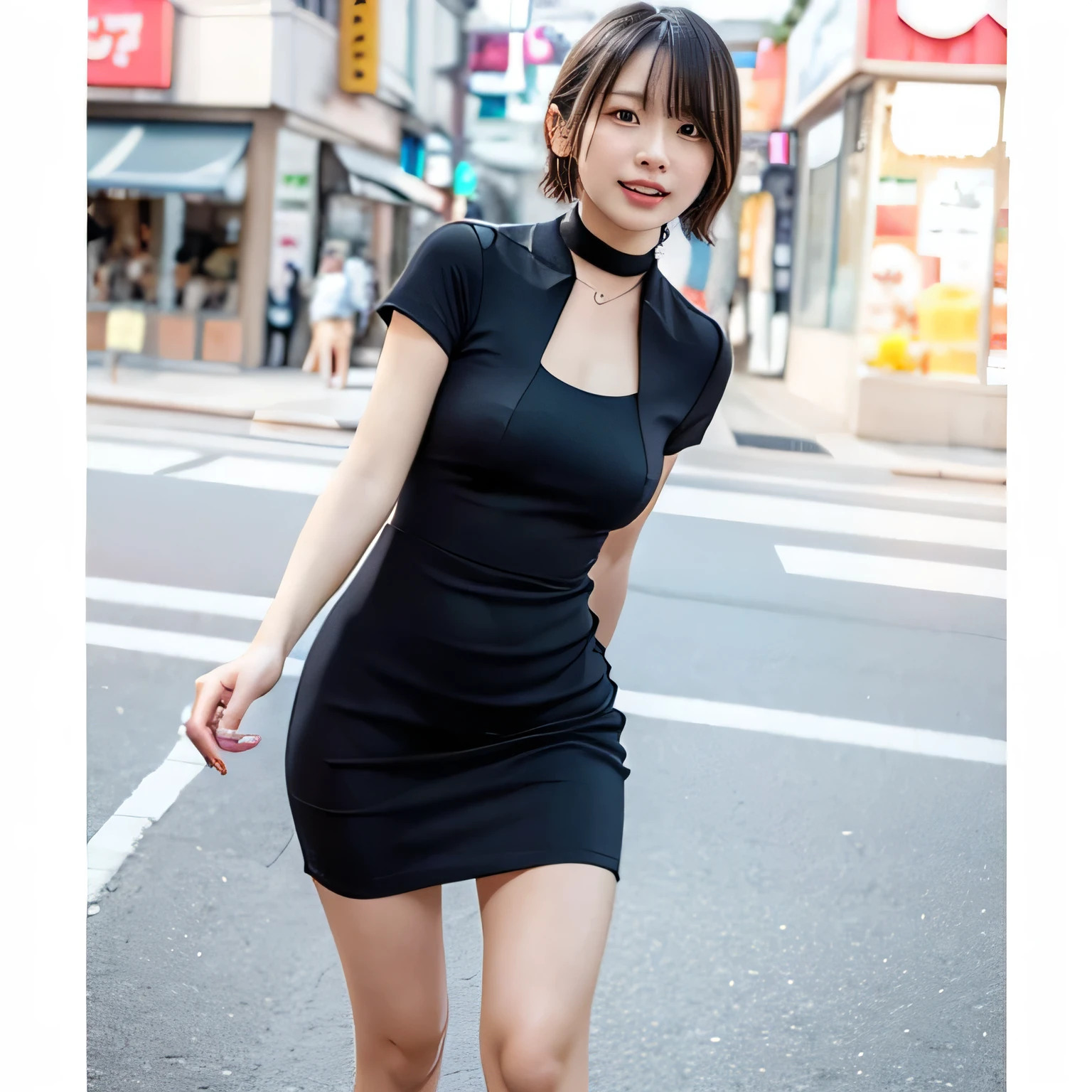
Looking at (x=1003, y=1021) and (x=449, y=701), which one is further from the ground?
(x=449, y=701)

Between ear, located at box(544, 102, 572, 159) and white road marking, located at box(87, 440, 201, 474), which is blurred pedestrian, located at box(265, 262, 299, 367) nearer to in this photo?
white road marking, located at box(87, 440, 201, 474)

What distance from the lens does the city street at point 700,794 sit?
97.8 inches

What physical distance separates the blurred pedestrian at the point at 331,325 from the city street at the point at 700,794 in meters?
0.31

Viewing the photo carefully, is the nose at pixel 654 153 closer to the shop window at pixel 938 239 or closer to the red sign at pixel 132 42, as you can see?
the shop window at pixel 938 239

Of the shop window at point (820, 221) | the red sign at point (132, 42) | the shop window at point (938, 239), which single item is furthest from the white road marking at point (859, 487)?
the red sign at point (132, 42)

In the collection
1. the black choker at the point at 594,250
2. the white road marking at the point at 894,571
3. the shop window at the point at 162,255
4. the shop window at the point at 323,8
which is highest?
the shop window at the point at 323,8

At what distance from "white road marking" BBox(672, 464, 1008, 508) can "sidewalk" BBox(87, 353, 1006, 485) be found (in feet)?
0.12

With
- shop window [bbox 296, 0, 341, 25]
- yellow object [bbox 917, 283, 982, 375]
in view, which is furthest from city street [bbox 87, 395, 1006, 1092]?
shop window [bbox 296, 0, 341, 25]
